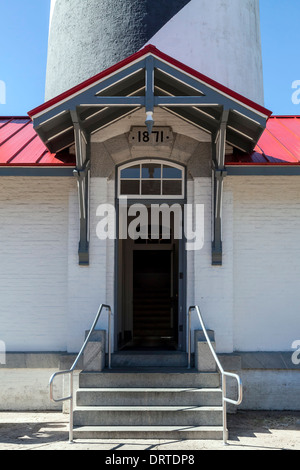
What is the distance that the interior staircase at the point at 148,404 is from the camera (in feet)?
24.2

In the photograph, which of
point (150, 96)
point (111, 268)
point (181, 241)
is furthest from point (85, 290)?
point (150, 96)

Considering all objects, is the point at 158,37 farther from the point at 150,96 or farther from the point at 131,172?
the point at 150,96

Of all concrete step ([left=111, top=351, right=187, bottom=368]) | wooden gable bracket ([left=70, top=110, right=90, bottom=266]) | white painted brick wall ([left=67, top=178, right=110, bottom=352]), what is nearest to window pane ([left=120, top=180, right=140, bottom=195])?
wooden gable bracket ([left=70, top=110, right=90, bottom=266])

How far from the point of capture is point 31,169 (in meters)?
8.96

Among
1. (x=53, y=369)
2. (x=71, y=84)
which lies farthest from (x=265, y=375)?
(x=71, y=84)

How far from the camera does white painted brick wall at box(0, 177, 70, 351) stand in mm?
9586

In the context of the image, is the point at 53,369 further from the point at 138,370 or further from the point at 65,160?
the point at 65,160

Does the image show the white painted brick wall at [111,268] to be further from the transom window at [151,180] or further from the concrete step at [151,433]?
the concrete step at [151,433]

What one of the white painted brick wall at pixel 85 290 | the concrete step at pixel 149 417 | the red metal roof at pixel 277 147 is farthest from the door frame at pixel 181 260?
the concrete step at pixel 149 417

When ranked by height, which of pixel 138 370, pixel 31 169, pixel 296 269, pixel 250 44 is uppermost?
pixel 250 44

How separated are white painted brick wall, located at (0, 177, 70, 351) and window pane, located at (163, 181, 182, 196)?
5.53 ft

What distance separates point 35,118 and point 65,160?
1.36m

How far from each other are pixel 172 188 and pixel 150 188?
38 cm

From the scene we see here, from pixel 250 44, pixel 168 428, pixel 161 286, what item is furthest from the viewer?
pixel 161 286
